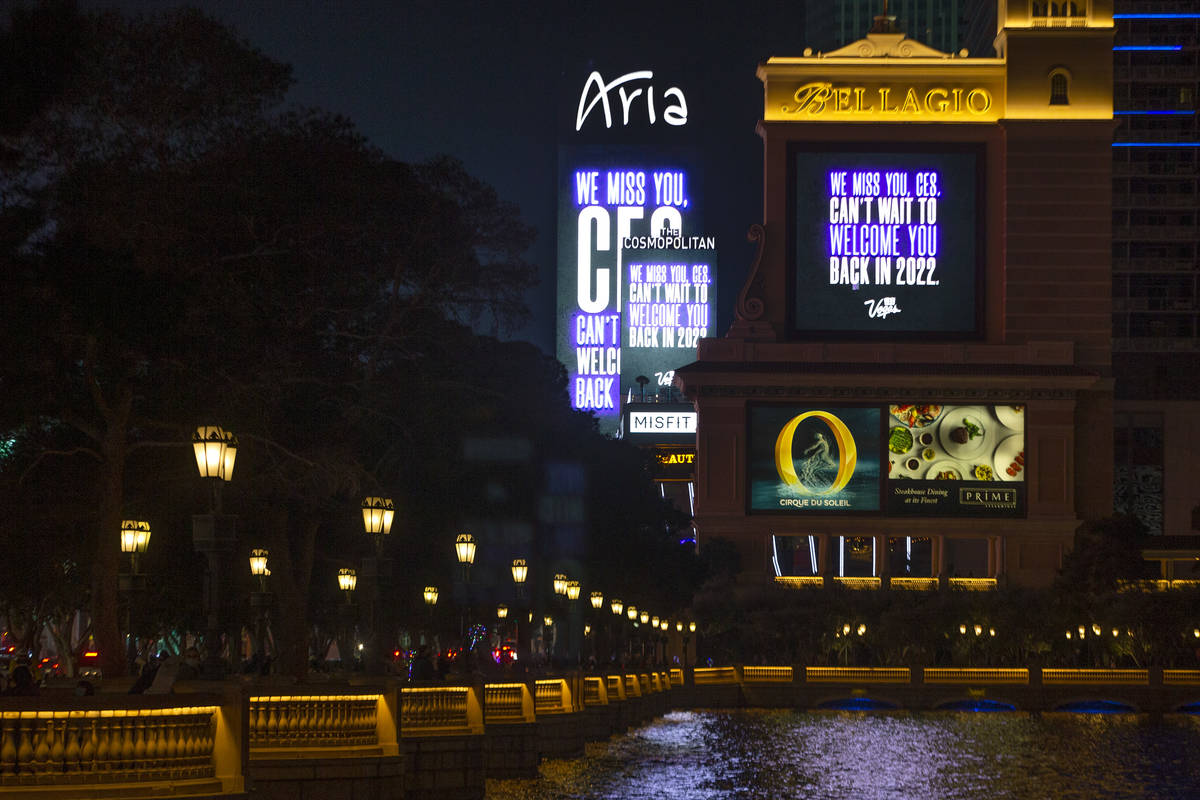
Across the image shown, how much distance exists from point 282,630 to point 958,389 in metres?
70.0

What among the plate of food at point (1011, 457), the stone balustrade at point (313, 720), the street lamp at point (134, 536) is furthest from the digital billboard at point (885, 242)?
the stone balustrade at point (313, 720)

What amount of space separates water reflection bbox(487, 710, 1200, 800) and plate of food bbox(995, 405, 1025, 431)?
38565 mm

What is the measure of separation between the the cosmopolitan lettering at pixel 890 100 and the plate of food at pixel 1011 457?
19.7m

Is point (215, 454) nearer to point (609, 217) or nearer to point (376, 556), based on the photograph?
point (376, 556)

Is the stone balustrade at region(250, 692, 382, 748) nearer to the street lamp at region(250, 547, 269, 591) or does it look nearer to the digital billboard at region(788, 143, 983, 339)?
the street lamp at region(250, 547, 269, 591)

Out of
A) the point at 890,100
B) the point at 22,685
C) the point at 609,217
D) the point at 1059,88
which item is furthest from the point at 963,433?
the point at 22,685

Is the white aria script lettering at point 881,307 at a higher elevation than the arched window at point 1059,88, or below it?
below

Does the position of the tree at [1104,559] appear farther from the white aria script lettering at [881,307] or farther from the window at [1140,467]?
the window at [1140,467]

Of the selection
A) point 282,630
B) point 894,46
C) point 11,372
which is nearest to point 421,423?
point 282,630

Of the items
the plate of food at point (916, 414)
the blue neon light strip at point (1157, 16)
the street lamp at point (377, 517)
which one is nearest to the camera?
the street lamp at point (377, 517)

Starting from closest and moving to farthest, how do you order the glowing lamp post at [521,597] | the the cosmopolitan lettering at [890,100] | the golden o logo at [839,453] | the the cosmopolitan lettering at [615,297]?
the glowing lamp post at [521,597] → the golden o logo at [839,453] → the the cosmopolitan lettering at [890,100] → the the cosmopolitan lettering at [615,297]

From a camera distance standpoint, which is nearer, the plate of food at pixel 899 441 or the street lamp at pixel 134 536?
the street lamp at pixel 134 536

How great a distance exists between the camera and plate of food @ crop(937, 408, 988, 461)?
367 feet

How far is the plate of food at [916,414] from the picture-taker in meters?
112
